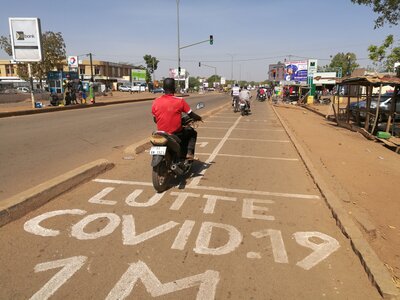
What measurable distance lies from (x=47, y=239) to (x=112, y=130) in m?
9.15

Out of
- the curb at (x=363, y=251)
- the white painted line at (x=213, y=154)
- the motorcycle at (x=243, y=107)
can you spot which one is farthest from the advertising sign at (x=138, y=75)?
the curb at (x=363, y=251)

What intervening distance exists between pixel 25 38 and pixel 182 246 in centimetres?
2347

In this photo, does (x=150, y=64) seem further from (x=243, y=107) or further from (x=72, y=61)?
(x=243, y=107)

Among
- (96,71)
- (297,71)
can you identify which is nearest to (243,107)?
(297,71)

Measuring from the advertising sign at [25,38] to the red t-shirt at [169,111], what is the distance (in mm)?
20538

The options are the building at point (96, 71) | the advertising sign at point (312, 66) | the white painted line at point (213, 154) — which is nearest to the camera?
the white painted line at point (213, 154)

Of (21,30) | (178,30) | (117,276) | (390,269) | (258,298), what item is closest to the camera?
(258,298)

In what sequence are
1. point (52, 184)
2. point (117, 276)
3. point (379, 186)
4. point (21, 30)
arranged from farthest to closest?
point (21, 30) < point (379, 186) < point (52, 184) < point (117, 276)

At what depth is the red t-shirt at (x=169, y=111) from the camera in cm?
551

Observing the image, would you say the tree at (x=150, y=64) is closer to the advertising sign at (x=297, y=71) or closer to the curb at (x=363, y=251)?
the advertising sign at (x=297, y=71)

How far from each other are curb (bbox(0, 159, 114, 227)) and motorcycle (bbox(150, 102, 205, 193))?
133 cm

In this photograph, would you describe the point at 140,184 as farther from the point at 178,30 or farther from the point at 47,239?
the point at 178,30

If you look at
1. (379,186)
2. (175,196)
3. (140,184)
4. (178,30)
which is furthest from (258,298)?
(178,30)

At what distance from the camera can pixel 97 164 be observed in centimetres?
626
